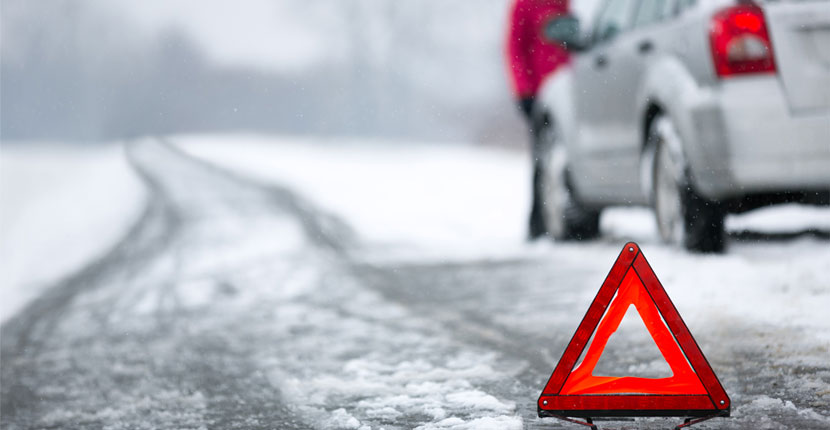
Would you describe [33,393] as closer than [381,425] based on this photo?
No

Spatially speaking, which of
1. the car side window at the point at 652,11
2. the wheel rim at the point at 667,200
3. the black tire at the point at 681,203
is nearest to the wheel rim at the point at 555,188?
the car side window at the point at 652,11

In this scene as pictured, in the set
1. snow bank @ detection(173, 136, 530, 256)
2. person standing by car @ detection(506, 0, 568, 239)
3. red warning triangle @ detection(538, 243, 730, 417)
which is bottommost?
snow bank @ detection(173, 136, 530, 256)

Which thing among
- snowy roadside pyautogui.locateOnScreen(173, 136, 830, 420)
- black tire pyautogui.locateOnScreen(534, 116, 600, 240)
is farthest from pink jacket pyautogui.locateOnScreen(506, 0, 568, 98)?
snowy roadside pyautogui.locateOnScreen(173, 136, 830, 420)

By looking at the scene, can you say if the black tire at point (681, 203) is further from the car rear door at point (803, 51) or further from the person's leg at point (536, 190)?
the person's leg at point (536, 190)

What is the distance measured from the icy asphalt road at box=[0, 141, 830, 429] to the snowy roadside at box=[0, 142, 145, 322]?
Result: 0.50 m

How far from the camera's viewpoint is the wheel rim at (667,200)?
582cm

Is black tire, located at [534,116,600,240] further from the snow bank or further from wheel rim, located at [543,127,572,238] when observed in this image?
the snow bank

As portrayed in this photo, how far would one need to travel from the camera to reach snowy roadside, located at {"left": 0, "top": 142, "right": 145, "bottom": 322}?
8.07 meters

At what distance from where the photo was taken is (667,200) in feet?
19.8

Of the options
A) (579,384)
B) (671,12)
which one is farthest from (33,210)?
(579,384)

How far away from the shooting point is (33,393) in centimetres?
393

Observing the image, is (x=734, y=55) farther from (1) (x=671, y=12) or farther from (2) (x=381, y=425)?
(2) (x=381, y=425)

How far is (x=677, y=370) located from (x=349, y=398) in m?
1.27

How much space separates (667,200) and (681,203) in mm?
286
